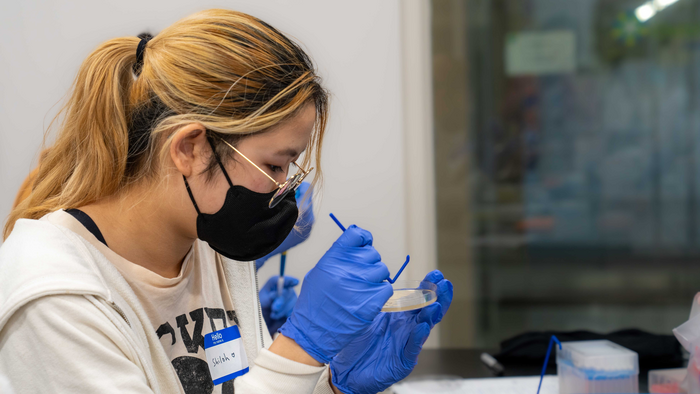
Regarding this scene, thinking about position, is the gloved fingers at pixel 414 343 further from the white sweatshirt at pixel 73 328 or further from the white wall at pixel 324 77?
the white wall at pixel 324 77

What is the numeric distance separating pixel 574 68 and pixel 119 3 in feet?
7.77

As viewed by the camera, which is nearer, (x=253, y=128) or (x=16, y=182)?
(x=253, y=128)

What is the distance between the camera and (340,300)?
34.8 inches

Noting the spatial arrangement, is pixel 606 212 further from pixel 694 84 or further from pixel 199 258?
pixel 199 258

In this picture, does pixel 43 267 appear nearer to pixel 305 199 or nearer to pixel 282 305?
pixel 305 199

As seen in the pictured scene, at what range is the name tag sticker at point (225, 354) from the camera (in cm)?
100

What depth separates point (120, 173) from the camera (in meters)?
0.89

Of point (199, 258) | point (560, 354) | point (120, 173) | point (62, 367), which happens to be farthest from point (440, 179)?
point (62, 367)

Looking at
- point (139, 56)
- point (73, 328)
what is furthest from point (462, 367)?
point (139, 56)

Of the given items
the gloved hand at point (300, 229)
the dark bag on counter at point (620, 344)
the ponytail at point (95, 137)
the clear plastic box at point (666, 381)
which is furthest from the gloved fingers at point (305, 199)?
the clear plastic box at point (666, 381)

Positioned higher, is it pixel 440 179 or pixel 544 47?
pixel 544 47

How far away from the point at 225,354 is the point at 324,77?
1.18 m

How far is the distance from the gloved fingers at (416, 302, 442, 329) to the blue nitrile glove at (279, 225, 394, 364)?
15cm

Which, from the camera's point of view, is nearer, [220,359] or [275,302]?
[220,359]
